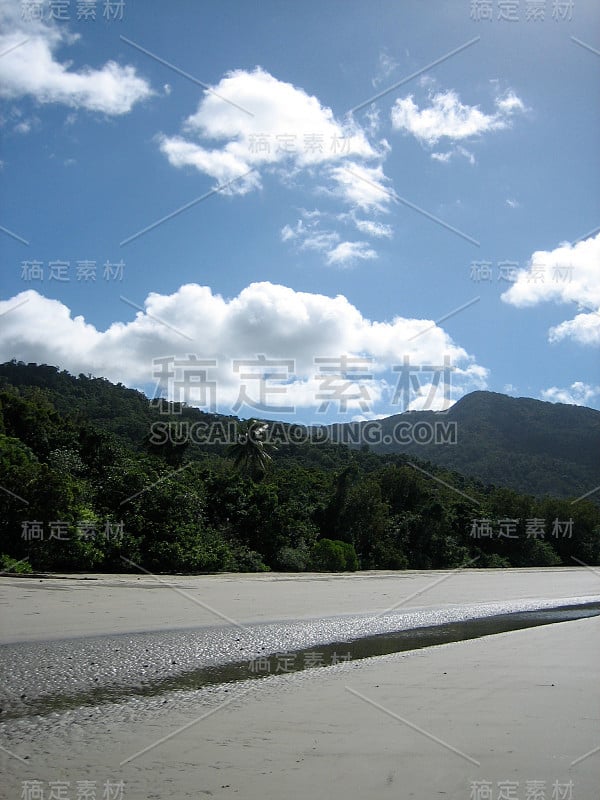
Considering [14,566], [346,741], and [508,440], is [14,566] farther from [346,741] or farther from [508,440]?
[508,440]

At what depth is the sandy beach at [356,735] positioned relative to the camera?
4.82 m

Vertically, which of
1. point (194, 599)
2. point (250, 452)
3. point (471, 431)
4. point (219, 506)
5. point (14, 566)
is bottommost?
point (194, 599)

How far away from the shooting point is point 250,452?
1905 inches

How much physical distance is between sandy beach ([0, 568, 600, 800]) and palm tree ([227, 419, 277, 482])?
3685 centimetres

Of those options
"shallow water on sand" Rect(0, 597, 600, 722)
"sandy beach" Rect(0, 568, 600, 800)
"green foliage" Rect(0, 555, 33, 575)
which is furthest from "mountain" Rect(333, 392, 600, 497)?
"sandy beach" Rect(0, 568, 600, 800)

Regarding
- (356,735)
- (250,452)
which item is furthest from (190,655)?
(250,452)

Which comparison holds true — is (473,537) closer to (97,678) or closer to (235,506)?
(235,506)

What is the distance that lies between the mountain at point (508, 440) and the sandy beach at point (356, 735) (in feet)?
208

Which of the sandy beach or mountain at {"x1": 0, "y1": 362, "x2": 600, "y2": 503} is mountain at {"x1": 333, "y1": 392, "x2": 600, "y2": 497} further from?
the sandy beach

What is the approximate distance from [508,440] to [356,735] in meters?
139

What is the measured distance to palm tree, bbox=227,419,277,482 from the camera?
48.0m

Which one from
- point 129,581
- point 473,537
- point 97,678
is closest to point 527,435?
point 473,537

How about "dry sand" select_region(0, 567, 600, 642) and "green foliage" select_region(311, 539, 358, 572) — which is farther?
"green foliage" select_region(311, 539, 358, 572)

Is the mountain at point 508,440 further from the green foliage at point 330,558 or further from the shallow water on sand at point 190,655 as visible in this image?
the shallow water on sand at point 190,655
